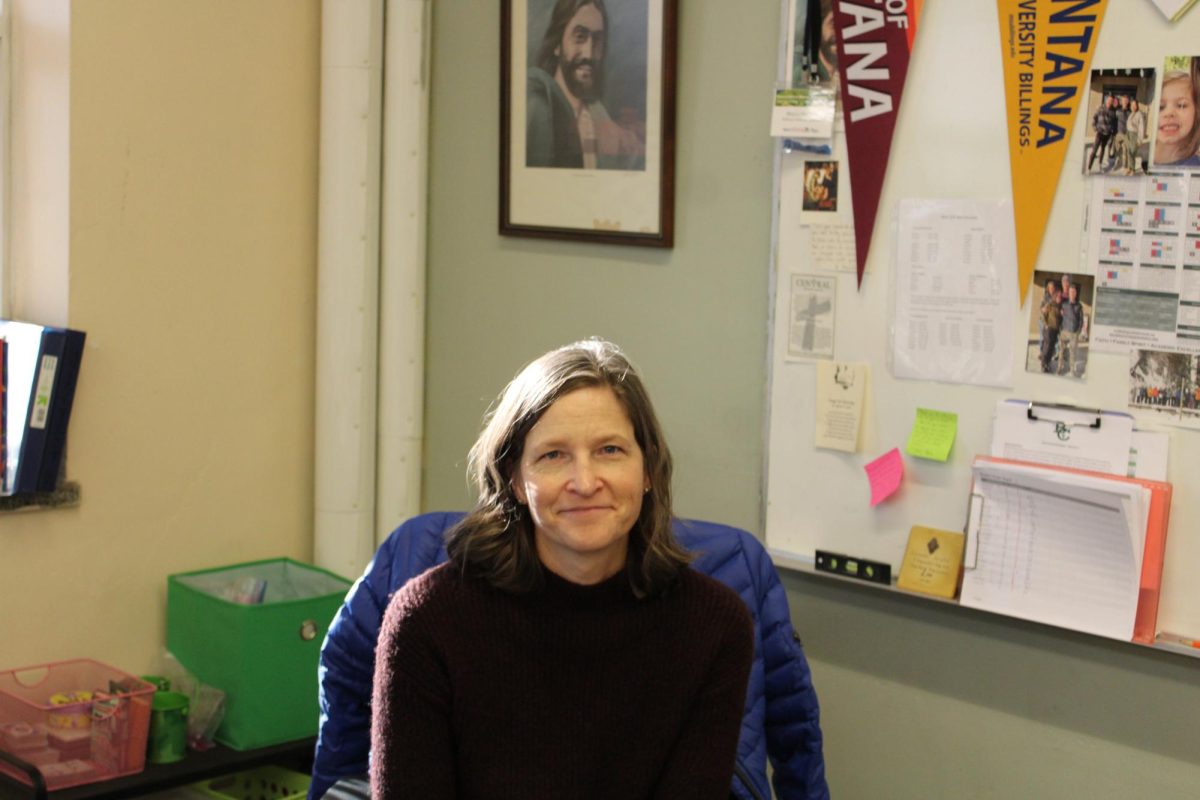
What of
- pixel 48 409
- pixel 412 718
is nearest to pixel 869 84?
pixel 412 718

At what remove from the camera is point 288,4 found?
2926 mm

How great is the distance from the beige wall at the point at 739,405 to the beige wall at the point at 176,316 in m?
0.32

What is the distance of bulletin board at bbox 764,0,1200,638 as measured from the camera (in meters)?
1.99

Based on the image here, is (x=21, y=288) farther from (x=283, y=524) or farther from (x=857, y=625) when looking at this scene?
(x=857, y=625)

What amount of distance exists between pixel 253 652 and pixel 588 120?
121 cm

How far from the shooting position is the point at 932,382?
2238 millimetres

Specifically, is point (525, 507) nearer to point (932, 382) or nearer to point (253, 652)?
point (932, 382)

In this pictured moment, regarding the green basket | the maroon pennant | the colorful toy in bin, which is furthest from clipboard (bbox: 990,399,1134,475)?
the colorful toy in bin

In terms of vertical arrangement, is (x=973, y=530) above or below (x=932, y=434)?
below

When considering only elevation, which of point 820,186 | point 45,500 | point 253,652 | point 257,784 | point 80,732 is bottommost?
point 257,784

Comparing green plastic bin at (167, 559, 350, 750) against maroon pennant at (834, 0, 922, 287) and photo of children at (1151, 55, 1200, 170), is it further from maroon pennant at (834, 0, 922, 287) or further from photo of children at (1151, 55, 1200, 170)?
photo of children at (1151, 55, 1200, 170)

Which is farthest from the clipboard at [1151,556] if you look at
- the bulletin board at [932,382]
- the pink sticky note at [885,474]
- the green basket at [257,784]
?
the green basket at [257,784]

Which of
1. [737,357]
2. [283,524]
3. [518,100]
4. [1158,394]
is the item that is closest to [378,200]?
[518,100]

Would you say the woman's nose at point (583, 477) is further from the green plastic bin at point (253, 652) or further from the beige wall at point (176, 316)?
the beige wall at point (176, 316)
